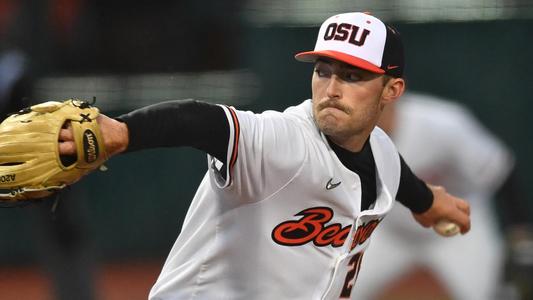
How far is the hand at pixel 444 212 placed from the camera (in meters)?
4.36

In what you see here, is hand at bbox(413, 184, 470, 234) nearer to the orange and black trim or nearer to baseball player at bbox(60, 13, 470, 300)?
baseball player at bbox(60, 13, 470, 300)

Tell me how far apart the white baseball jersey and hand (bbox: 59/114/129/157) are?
0.45 metres

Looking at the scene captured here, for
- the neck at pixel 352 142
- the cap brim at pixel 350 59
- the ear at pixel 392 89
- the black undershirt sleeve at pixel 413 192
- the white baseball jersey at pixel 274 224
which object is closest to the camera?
the white baseball jersey at pixel 274 224

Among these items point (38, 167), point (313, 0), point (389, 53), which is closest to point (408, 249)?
point (313, 0)

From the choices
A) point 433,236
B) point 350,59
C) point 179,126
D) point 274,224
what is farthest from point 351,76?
point 433,236

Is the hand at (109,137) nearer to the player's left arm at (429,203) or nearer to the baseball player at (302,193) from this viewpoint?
the baseball player at (302,193)

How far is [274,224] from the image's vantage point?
3463mm

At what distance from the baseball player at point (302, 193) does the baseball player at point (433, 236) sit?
9.21 ft

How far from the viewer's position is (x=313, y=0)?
27.6 ft

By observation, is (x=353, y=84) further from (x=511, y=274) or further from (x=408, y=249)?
(x=511, y=274)

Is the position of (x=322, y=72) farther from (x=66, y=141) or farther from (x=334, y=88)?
(x=66, y=141)

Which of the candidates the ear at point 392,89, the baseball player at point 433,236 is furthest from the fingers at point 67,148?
the baseball player at point 433,236

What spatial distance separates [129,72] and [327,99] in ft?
19.6

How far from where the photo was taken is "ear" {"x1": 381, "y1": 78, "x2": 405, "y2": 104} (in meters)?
3.73
